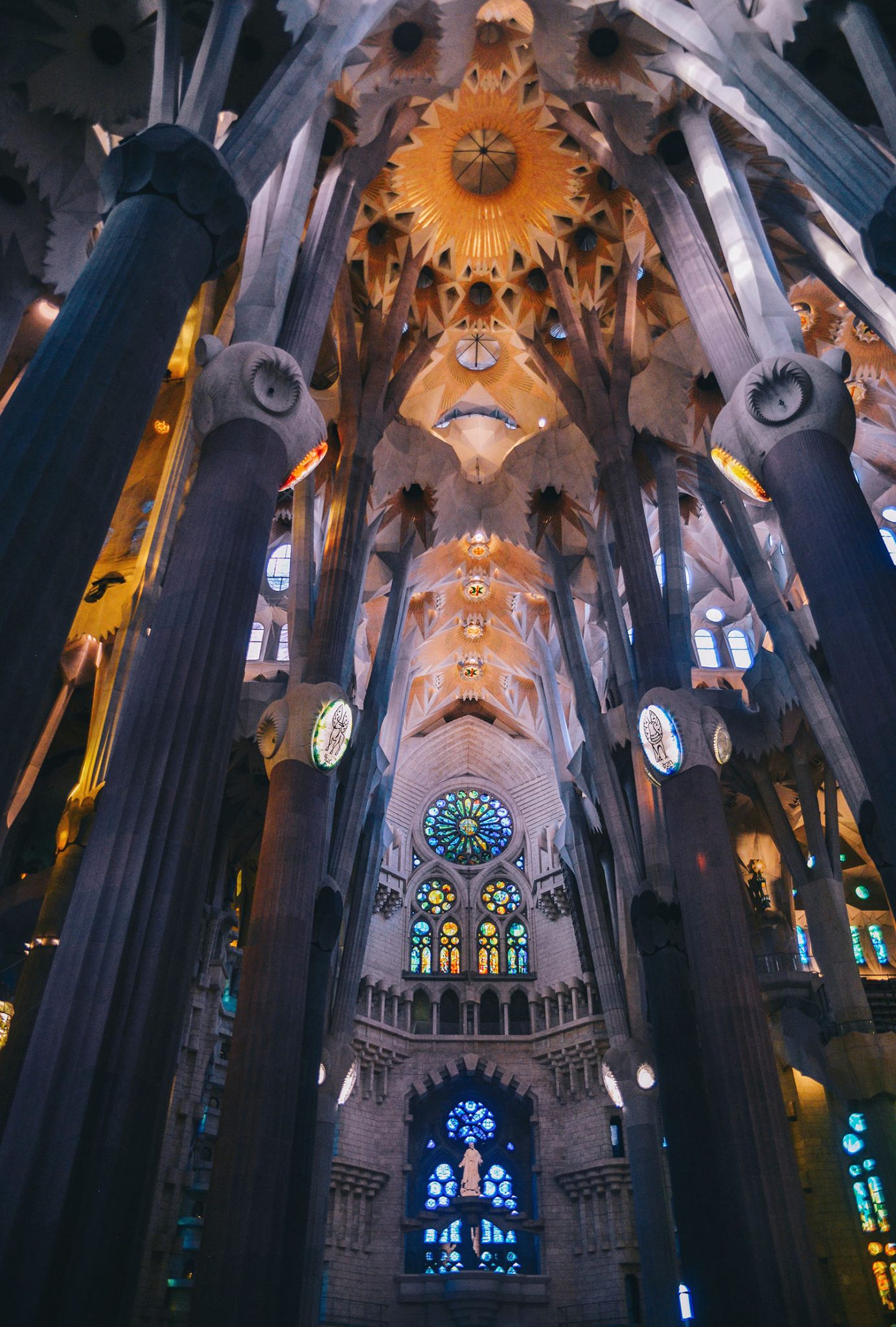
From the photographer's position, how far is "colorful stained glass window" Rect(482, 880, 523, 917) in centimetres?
2841

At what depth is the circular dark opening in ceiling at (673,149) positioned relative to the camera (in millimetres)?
14875

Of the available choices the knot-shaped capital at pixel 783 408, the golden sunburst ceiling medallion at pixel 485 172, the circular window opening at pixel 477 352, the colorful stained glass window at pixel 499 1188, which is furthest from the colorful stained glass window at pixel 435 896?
the knot-shaped capital at pixel 783 408

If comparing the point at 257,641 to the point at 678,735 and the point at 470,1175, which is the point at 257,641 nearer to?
the point at 678,735

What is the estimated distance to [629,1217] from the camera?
2147 cm

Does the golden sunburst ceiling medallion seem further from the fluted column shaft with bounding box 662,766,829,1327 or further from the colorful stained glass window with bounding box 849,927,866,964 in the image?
the colorful stained glass window with bounding box 849,927,866,964

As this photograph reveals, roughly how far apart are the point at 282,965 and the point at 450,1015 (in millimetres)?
16490

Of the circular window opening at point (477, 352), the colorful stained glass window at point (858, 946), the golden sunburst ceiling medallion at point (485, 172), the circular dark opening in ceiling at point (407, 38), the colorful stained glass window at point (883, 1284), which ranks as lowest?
the colorful stained glass window at point (883, 1284)

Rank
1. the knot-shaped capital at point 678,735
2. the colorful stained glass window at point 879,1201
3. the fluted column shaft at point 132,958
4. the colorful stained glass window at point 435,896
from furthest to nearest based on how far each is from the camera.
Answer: the colorful stained glass window at point 435,896
the colorful stained glass window at point 879,1201
the knot-shaped capital at point 678,735
the fluted column shaft at point 132,958

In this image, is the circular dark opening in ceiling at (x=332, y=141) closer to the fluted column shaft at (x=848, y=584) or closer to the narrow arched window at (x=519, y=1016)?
the fluted column shaft at (x=848, y=584)

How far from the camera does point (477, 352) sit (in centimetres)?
2288

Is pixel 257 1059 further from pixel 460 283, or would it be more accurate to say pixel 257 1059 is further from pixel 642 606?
pixel 460 283

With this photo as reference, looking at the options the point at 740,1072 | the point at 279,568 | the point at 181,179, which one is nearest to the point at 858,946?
the point at 740,1072

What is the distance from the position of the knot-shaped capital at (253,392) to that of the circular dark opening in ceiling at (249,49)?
3.70 meters

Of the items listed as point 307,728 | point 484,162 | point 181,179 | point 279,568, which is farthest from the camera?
point 279,568
